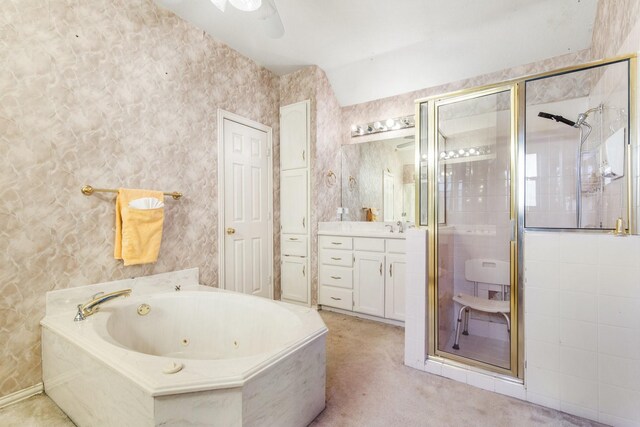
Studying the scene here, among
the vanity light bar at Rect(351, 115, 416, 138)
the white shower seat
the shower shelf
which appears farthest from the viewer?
the vanity light bar at Rect(351, 115, 416, 138)

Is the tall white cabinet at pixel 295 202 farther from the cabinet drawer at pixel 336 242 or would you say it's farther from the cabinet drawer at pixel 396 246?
the cabinet drawer at pixel 396 246

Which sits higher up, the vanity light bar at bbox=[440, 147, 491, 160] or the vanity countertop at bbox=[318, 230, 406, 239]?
the vanity light bar at bbox=[440, 147, 491, 160]

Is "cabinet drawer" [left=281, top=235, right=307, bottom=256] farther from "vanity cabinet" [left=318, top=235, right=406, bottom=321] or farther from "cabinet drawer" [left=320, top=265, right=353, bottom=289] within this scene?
"cabinet drawer" [left=320, top=265, right=353, bottom=289]

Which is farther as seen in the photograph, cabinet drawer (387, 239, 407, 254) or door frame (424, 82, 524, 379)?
cabinet drawer (387, 239, 407, 254)

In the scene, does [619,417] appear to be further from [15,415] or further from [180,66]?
[180,66]

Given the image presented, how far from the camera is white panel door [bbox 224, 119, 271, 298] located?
2.89m

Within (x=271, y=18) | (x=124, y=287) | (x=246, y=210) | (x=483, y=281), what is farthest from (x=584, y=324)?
(x=124, y=287)

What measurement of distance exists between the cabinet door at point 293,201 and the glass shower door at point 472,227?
61.5 inches

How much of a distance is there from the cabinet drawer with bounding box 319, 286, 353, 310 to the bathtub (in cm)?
133

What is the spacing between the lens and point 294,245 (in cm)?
337

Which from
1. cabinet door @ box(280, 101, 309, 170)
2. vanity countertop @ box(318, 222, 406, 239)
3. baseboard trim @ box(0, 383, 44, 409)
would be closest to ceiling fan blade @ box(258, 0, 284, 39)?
cabinet door @ box(280, 101, 309, 170)

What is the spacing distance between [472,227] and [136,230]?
2.60 metres

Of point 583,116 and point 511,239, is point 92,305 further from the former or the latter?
point 583,116

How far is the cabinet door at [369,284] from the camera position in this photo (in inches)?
112
